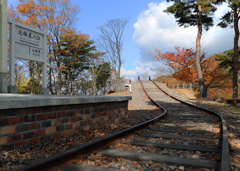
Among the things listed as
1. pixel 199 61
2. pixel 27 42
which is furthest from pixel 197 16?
pixel 27 42

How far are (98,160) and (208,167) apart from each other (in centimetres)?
143

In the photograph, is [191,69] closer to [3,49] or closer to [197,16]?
[197,16]

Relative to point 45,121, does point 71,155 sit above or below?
A: below

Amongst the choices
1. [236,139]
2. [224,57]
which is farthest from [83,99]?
[224,57]

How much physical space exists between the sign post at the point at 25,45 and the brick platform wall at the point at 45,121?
3.64m

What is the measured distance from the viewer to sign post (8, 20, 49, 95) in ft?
21.7

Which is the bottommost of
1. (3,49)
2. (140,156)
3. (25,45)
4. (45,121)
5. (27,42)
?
(140,156)

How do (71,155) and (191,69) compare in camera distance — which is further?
(191,69)

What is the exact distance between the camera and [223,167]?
219 centimetres

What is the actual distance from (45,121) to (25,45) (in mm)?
4872

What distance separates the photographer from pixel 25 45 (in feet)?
23.2

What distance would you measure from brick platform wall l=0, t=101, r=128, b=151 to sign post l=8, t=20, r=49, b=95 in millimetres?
A: 3640

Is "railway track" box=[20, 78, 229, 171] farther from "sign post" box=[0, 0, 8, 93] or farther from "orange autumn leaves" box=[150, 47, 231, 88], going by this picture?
"orange autumn leaves" box=[150, 47, 231, 88]

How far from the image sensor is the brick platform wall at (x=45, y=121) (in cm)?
274
